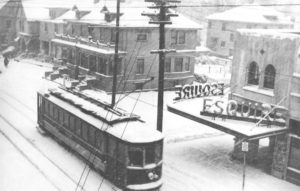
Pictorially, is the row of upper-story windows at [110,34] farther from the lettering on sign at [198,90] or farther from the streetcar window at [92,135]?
the streetcar window at [92,135]

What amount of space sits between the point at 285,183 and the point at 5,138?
1567cm

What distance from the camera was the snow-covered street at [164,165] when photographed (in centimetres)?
1672

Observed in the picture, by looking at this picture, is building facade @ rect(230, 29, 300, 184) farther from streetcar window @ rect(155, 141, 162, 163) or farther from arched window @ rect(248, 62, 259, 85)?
streetcar window @ rect(155, 141, 162, 163)

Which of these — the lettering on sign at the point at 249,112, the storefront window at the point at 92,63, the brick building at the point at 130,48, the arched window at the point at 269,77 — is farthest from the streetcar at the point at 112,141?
the storefront window at the point at 92,63

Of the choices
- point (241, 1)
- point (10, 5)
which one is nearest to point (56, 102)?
point (10, 5)

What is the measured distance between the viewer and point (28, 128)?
2425cm

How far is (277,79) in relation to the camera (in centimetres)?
1828

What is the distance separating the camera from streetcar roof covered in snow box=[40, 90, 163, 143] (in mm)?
15162

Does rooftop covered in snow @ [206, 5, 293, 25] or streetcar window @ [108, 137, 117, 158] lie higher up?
rooftop covered in snow @ [206, 5, 293, 25]

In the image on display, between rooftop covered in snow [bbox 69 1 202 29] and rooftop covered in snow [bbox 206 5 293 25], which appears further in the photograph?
rooftop covered in snow [bbox 206 5 293 25]

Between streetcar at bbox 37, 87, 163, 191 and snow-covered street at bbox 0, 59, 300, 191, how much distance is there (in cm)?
91

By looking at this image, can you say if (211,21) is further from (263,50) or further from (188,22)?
(263,50)

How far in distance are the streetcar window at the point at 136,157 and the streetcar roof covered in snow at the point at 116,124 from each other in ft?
1.74

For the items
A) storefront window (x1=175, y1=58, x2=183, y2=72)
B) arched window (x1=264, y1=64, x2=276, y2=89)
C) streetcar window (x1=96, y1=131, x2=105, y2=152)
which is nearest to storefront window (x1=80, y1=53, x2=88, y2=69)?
storefront window (x1=175, y1=58, x2=183, y2=72)
